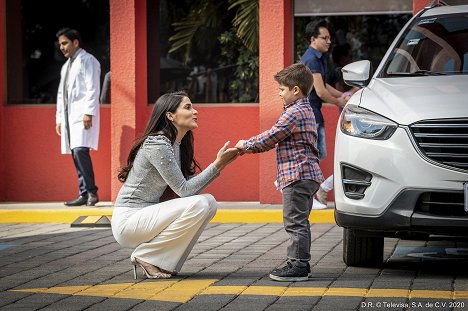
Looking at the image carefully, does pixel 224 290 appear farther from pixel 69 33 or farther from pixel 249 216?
pixel 69 33

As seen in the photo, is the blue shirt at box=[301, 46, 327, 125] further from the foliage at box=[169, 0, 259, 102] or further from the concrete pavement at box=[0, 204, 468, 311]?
the concrete pavement at box=[0, 204, 468, 311]

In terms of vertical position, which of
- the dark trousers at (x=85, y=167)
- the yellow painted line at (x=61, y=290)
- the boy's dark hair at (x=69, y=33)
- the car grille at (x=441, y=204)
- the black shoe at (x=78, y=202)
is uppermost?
the boy's dark hair at (x=69, y=33)

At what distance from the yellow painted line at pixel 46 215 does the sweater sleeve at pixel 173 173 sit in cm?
464

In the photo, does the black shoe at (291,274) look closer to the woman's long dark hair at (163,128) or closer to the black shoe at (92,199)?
the woman's long dark hair at (163,128)

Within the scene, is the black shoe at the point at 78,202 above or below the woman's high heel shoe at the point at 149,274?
below

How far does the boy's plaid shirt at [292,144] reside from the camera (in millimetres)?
7969

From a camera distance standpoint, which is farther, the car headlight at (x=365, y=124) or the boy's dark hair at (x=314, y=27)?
the boy's dark hair at (x=314, y=27)

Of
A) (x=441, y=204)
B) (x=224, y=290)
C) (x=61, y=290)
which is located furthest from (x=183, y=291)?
(x=441, y=204)

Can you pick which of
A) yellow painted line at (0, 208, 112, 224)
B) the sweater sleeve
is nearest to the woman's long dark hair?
the sweater sleeve

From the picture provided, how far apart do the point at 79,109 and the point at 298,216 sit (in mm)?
6109

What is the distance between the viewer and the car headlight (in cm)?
798

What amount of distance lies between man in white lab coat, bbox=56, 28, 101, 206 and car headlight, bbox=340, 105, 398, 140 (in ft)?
18.3

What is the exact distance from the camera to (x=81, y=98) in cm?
1365

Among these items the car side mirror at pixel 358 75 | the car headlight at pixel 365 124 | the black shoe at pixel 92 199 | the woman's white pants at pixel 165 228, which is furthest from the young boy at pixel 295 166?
the black shoe at pixel 92 199
